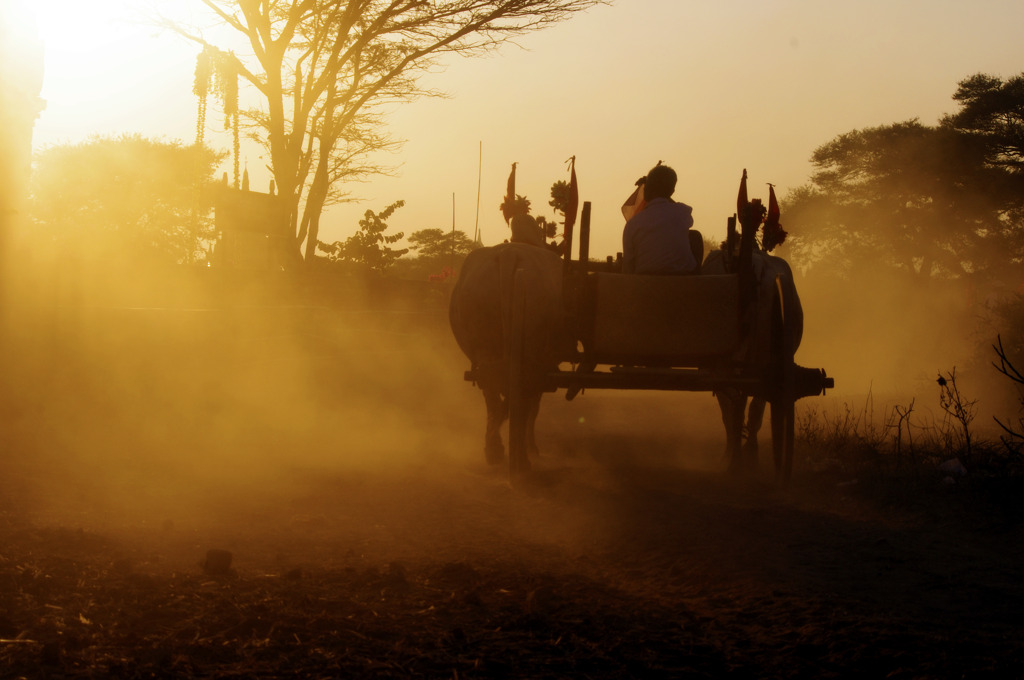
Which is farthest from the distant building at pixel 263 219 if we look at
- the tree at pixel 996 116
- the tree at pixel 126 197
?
the tree at pixel 126 197

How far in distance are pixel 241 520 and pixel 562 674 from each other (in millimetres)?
2531

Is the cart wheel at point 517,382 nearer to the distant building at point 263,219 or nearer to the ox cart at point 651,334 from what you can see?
the ox cart at point 651,334

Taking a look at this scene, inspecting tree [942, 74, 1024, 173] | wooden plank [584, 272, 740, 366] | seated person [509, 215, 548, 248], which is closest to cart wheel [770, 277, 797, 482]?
wooden plank [584, 272, 740, 366]

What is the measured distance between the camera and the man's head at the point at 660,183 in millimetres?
6613

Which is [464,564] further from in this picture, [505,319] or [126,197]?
[126,197]

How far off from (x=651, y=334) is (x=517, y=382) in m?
0.80

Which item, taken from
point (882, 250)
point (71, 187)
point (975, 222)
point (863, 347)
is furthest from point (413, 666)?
point (71, 187)

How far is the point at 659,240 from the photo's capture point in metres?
6.36

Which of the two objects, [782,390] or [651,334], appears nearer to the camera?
[651,334]

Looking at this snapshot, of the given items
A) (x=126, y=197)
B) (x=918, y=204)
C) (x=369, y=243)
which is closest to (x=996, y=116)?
(x=918, y=204)

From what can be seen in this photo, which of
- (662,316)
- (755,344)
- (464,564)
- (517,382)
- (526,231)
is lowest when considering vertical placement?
(464,564)

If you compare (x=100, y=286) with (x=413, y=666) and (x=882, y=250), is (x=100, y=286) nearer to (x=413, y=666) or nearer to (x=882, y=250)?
(x=413, y=666)

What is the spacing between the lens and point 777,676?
2881mm

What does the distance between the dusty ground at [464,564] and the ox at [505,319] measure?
535mm
